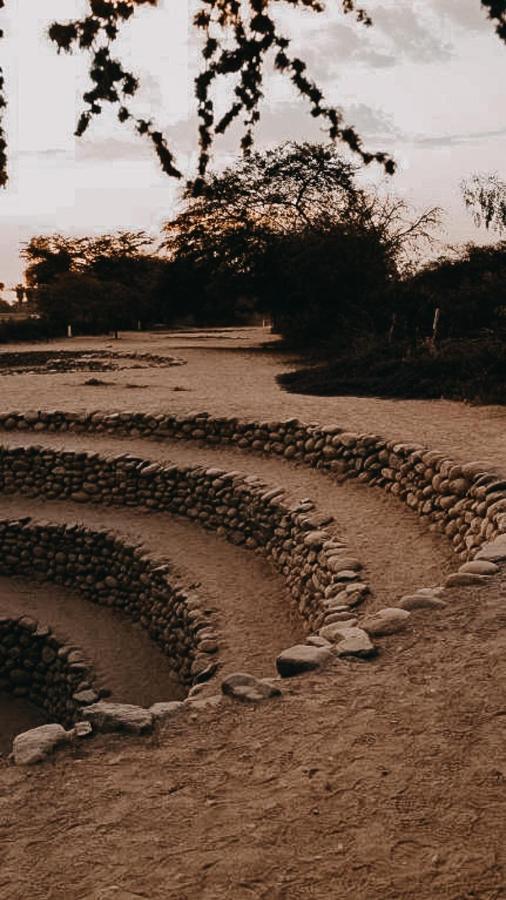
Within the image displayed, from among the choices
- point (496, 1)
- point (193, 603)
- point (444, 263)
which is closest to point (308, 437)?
point (193, 603)

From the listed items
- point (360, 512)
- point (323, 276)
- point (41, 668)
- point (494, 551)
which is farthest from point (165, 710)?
point (323, 276)

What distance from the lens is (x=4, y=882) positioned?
2.87 meters

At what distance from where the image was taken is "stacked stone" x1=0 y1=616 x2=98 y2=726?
954cm

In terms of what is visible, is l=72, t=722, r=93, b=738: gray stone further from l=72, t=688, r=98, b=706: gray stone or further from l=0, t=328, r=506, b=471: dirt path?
l=0, t=328, r=506, b=471: dirt path

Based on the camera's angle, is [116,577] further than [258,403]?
No

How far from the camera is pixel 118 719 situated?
13.1 feet

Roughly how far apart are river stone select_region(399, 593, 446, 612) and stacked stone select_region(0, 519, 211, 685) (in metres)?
2.94

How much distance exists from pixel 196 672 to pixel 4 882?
5.03 metres

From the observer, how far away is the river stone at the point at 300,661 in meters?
4.63

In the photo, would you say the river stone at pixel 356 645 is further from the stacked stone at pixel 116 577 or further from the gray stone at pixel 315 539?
the gray stone at pixel 315 539

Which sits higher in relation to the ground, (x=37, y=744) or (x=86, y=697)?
(x=37, y=744)

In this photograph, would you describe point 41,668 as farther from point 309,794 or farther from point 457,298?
point 457,298

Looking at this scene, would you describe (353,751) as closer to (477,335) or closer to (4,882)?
(4,882)

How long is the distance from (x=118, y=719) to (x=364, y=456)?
7.23 meters
